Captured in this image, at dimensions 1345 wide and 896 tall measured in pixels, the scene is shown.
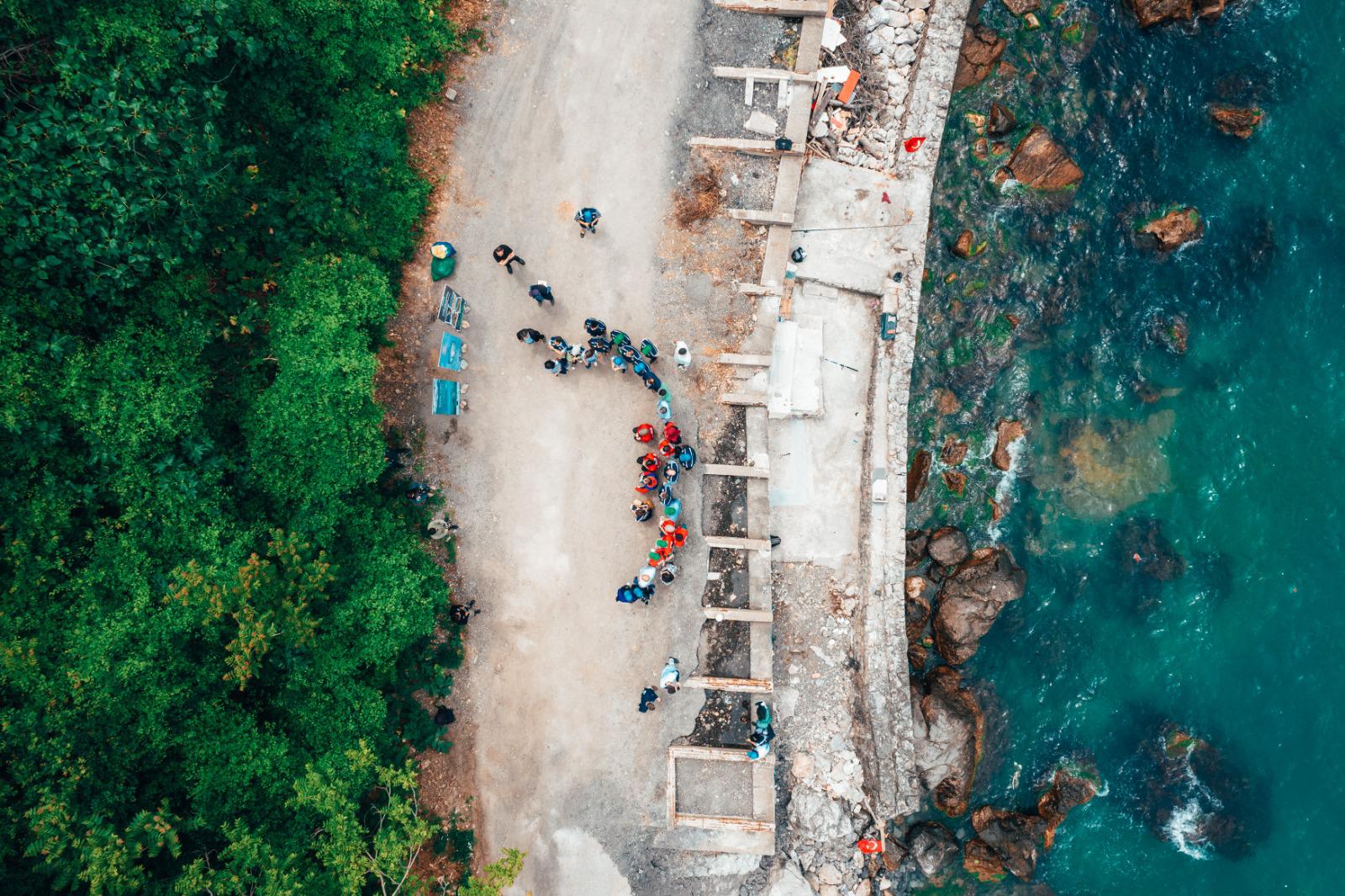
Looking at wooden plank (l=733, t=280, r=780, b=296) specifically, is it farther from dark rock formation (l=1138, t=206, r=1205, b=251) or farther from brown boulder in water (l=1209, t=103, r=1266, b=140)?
brown boulder in water (l=1209, t=103, r=1266, b=140)

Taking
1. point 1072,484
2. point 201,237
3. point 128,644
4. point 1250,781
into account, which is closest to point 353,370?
point 201,237

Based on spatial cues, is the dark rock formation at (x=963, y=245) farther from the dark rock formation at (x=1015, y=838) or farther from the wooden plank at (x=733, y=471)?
the dark rock formation at (x=1015, y=838)

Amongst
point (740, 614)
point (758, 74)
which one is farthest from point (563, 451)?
point (758, 74)

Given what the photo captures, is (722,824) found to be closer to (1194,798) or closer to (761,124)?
(1194,798)

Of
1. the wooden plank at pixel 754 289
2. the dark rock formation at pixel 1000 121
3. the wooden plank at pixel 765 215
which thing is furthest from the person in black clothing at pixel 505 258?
the dark rock formation at pixel 1000 121

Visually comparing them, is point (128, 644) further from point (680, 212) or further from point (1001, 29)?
point (1001, 29)

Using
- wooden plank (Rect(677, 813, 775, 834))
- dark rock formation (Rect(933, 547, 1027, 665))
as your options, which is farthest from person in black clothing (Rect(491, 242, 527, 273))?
dark rock formation (Rect(933, 547, 1027, 665))
